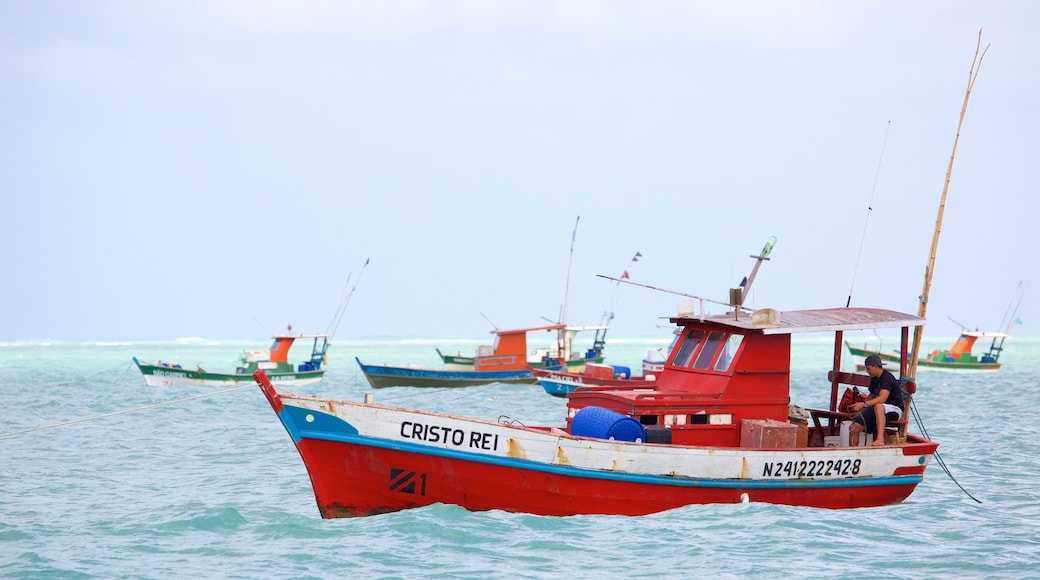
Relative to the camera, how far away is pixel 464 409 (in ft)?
113

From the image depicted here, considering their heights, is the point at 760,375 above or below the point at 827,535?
above

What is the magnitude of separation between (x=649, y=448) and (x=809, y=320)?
3.59 meters

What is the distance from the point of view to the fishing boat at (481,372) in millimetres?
45031

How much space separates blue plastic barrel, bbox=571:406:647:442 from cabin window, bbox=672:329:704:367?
6.58 ft

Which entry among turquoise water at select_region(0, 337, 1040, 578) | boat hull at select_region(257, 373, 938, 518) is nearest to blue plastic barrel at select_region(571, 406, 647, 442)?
boat hull at select_region(257, 373, 938, 518)

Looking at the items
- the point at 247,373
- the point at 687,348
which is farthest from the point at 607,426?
the point at 247,373

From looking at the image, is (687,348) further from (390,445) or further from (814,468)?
(390,445)

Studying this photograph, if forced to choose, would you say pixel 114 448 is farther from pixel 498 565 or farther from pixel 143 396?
pixel 143 396

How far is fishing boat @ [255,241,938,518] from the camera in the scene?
1358 cm

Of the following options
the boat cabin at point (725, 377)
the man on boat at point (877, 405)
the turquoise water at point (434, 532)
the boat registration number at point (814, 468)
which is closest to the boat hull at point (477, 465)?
the turquoise water at point (434, 532)

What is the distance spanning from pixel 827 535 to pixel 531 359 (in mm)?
36883

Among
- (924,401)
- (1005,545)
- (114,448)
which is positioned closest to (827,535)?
(1005,545)

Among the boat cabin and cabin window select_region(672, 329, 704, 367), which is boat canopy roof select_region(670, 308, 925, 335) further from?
cabin window select_region(672, 329, 704, 367)

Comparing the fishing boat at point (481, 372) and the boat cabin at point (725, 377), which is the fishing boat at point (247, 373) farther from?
the boat cabin at point (725, 377)
